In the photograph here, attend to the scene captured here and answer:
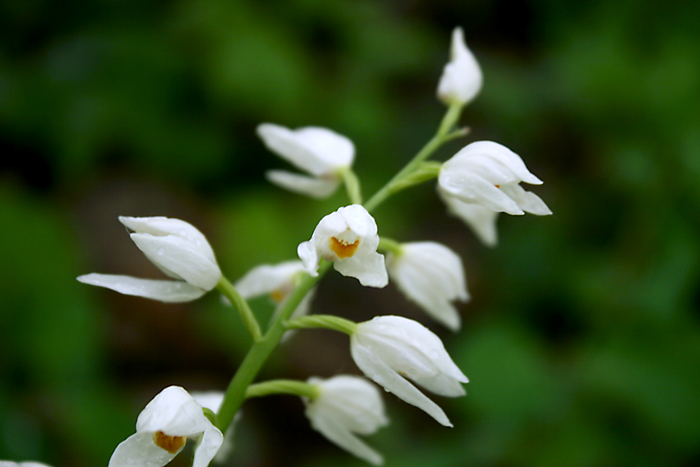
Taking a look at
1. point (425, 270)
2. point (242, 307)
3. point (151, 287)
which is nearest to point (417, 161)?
point (425, 270)

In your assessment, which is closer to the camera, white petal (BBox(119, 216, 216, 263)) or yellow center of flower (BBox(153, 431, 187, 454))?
yellow center of flower (BBox(153, 431, 187, 454))

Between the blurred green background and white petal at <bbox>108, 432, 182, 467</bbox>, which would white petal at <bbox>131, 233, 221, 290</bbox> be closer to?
white petal at <bbox>108, 432, 182, 467</bbox>

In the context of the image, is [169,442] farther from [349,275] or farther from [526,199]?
[526,199]

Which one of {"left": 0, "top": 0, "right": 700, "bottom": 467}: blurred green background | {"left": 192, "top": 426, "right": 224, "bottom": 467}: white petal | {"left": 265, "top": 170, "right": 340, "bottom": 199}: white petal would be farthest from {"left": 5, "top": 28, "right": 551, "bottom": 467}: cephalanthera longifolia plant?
{"left": 0, "top": 0, "right": 700, "bottom": 467}: blurred green background

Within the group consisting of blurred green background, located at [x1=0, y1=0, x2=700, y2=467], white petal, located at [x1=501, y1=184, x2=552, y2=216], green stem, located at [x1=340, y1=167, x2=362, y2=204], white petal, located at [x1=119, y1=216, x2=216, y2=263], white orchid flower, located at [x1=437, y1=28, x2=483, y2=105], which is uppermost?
white orchid flower, located at [x1=437, y1=28, x2=483, y2=105]

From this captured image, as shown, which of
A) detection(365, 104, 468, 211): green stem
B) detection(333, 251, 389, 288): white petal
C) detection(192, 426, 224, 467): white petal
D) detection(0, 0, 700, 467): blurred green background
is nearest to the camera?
detection(192, 426, 224, 467): white petal

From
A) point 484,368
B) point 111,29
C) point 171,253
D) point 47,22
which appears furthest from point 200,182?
point 171,253
